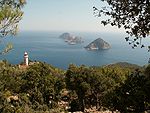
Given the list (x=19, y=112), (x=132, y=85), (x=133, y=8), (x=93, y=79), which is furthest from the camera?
(x=93, y=79)

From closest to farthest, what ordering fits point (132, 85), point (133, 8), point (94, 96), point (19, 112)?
1. point (133, 8)
2. point (19, 112)
3. point (132, 85)
4. point (94, 96)

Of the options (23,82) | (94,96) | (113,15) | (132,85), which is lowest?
(94,96)

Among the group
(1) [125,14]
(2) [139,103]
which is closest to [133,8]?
(1) [125,14]

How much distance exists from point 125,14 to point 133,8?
1.16 ft

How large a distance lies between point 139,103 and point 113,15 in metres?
17.6

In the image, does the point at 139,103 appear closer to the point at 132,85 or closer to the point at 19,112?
the point at 132,85

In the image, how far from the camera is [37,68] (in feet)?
142

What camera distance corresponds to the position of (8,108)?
23125mm

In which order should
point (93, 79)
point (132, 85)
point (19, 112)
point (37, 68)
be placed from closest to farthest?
point (19, 112) < point (132, 85) < point (37, 68) < point (93, 79)

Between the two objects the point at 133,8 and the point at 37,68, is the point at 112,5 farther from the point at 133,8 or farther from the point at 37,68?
the point at 37,68

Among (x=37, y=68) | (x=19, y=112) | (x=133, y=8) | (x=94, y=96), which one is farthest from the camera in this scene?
(x=94, y=96)

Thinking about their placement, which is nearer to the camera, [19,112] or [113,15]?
[113,15]

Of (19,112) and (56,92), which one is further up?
(19,112)

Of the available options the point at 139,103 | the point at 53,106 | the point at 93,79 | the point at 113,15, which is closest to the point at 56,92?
the point at 53,106
